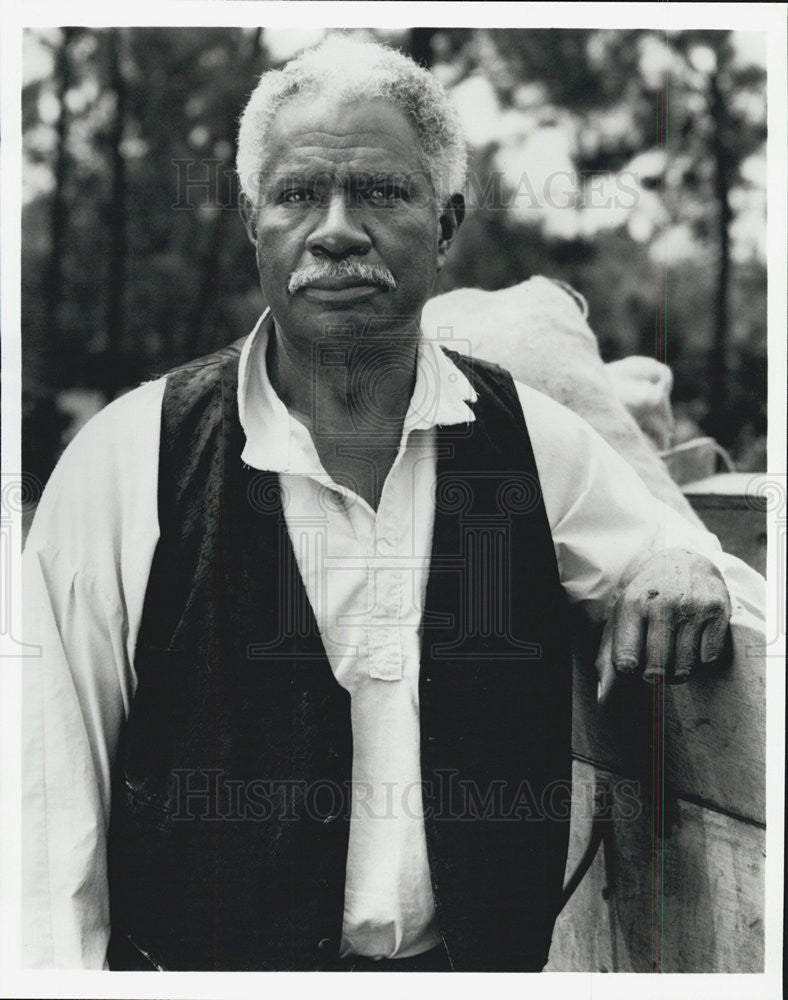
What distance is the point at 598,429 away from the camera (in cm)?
209

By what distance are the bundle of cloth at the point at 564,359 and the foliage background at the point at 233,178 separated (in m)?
0.17

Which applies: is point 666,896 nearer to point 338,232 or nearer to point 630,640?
point 630,640

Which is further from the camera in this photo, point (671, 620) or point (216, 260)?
point (216, 260)

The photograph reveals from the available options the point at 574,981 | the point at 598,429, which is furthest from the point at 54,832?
the point at 598,429

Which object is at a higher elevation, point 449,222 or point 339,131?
point 339,131

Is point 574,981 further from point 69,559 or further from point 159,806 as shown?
point 69,559

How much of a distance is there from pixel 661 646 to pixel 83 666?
35.7 inches

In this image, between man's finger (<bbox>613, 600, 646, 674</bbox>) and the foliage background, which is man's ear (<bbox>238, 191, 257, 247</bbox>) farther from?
man's finger (<bbox>613, 600, 646, 674</bbox>)

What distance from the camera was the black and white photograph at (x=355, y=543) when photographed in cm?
158

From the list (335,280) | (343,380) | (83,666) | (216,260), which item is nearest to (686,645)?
(343,380)

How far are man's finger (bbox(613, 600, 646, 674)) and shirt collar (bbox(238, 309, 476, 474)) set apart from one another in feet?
1.39

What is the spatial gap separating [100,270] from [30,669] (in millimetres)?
795

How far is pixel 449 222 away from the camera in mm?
1727

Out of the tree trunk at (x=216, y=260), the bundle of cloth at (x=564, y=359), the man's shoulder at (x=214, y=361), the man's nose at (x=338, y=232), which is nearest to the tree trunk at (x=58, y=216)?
the tree trunk at (x=216, y=260)
